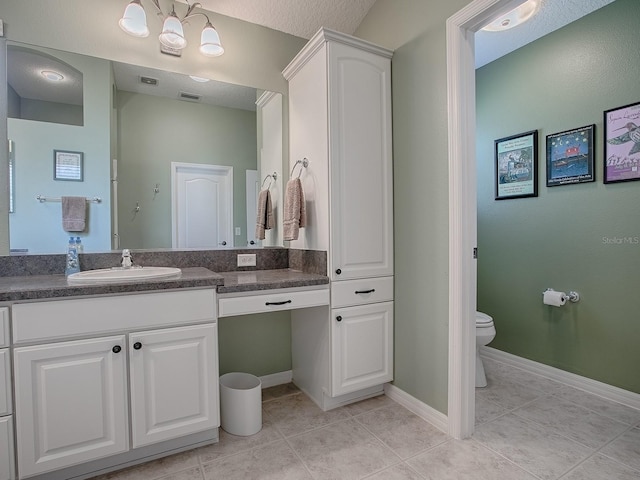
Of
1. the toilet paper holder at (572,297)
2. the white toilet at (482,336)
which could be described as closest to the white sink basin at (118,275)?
the white toilet at (482,336)

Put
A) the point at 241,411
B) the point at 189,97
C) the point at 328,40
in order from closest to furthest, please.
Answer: the point at 241,411 < the point at 328,40 < the point at 189,97

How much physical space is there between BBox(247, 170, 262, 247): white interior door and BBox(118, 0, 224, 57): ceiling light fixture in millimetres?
775

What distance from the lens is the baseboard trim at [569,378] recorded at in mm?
2035

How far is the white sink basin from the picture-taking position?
1.40 meters

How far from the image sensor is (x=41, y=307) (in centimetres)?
128

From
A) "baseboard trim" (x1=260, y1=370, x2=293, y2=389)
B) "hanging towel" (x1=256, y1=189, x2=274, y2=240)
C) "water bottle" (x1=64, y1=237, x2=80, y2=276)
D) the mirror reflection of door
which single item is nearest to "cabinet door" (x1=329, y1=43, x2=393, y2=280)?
"hanging towel" (x1=256, y1=189, x2=274, y2=240)

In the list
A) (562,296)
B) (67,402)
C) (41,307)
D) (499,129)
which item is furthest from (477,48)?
(67,402)

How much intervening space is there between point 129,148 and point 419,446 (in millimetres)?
2228

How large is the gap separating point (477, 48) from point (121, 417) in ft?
10.7

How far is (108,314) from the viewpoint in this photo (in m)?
1.38

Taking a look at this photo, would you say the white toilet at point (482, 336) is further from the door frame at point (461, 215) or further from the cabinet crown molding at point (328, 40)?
the cabinet crown molding at point (328, 40)

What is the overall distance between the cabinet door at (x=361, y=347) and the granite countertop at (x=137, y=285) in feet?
0.95

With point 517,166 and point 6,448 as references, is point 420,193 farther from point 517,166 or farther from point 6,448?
point 6,448

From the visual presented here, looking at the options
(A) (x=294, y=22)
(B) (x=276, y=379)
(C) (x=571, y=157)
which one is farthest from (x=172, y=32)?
(C) (x=571, y=157)
